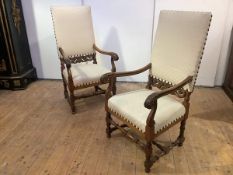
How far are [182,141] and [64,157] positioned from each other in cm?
106

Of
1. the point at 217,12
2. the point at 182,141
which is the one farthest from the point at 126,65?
the point at 182,141

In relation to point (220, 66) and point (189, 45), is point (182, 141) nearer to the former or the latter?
point (189, 45)

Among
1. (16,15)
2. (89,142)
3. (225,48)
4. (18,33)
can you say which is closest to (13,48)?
(18,33)

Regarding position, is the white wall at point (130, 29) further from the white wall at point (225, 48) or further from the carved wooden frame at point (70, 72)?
the carved wooden frame at point (70, 72)

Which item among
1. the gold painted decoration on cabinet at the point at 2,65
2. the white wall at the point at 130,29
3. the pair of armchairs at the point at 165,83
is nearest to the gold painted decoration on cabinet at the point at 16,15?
the white wall at the point at 130,29

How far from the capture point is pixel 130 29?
3.14 m

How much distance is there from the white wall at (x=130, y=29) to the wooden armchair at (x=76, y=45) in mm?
476

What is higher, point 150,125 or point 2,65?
point 150,125

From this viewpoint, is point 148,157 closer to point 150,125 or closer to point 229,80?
point 150,125

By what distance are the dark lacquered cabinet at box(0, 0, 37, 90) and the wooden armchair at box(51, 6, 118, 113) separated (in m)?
0.78

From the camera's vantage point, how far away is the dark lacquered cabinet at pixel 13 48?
289cm

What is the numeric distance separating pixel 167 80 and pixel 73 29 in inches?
53.7

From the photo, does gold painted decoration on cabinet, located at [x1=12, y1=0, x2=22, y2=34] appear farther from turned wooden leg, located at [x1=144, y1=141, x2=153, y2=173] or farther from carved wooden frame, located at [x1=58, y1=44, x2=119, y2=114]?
turned wooden leg, located at [x1=144, y1=141, x2=153, y2=173]

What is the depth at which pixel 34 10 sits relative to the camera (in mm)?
3182
